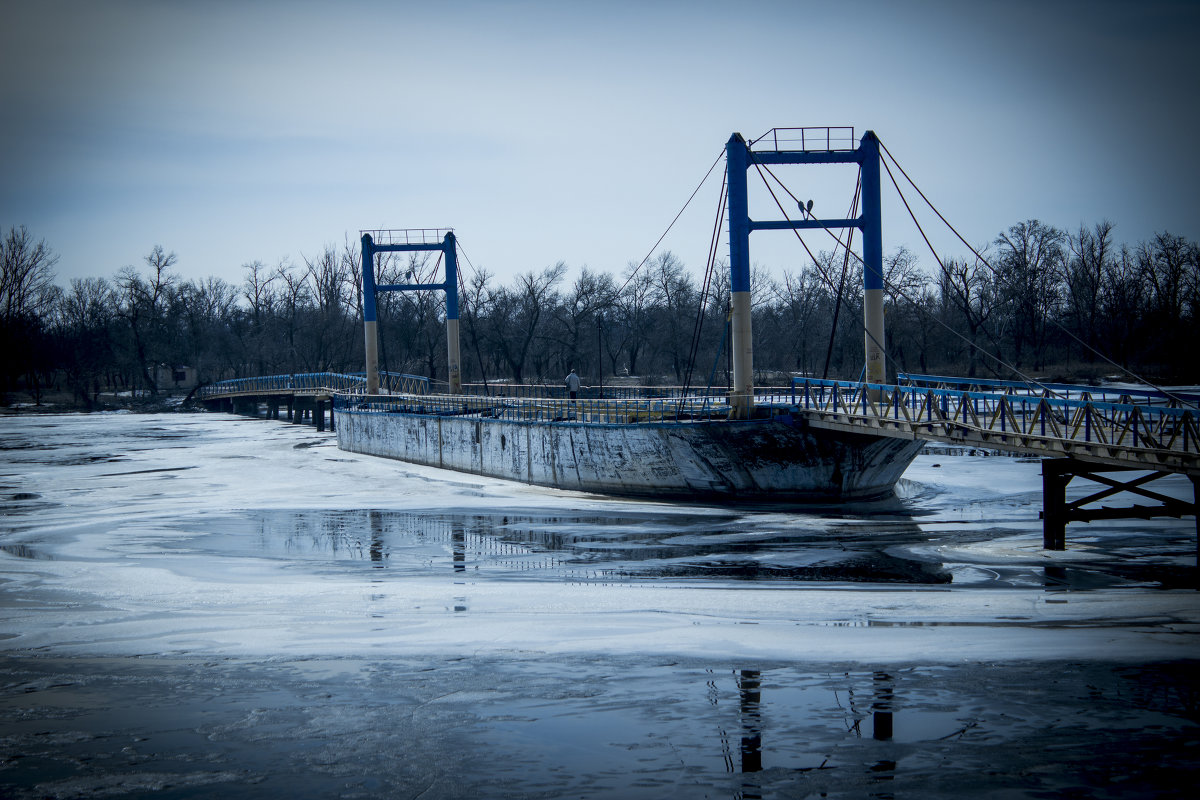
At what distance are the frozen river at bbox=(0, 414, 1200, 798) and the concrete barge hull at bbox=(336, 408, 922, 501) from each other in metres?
3.35

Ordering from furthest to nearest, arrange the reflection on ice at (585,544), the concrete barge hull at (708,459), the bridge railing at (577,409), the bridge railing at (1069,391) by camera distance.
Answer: the bridge railing at (577,409) → the concrete barge hull at (708,459) → the bridge railing at (1069,391) → the reflection on ice at (585,544)

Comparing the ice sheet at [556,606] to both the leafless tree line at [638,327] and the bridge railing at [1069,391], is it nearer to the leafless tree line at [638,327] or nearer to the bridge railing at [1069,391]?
the bridge railing at [1069,391]

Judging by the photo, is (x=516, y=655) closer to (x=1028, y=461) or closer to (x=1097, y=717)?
(x=1097, y=717)

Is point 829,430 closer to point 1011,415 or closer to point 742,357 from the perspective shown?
point 742,357

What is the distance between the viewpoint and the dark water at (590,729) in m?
7.88

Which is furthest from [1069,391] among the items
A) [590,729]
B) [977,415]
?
[590,729]

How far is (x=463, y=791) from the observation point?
7.83m

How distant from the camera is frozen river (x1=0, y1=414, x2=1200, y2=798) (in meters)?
8.18

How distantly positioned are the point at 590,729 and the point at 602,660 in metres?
2.25

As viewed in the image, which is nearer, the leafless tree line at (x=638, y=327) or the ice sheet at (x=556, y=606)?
the ice sheet at (x=556, y=606)

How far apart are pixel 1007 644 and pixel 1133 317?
218 ft

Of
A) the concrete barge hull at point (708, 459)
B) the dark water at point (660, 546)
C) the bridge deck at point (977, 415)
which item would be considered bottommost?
the dark water at point (660, 546)

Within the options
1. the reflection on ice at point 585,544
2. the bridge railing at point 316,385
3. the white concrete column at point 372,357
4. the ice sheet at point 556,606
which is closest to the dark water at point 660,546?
the reflection on ice at point 585,544

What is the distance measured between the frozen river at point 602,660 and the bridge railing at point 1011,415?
7.41 feet
